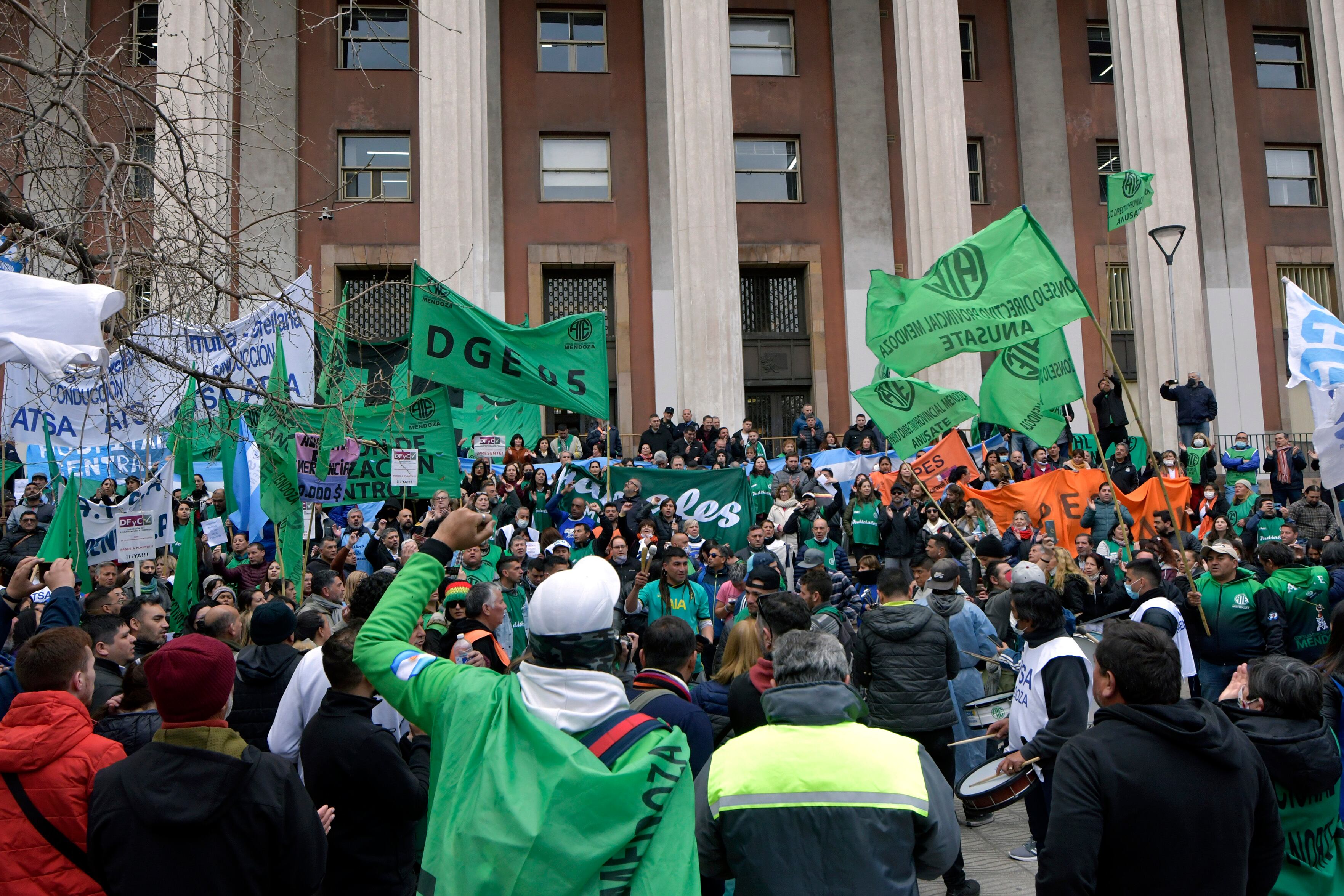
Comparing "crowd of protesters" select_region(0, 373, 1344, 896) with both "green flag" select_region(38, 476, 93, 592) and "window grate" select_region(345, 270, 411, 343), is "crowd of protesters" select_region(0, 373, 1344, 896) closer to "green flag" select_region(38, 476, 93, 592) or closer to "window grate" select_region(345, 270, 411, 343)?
"green flag" select_region(38, 476, 93, 592)

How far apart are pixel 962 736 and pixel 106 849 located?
19.8 ft

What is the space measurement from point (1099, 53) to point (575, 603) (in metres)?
31.5

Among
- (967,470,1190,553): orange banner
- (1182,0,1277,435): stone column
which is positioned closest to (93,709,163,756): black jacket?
(967,470,1190,553): orange banner

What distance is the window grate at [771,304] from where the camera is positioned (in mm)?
28625

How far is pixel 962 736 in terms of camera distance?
808 cm

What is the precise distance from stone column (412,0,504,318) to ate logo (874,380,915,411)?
35.8 feet

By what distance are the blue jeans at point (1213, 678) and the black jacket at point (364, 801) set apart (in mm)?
6703

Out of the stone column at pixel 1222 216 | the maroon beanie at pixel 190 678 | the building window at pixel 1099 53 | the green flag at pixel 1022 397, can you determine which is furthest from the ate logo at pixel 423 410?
the building window at pixel 1099 53

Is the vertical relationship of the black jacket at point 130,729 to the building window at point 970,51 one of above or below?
below

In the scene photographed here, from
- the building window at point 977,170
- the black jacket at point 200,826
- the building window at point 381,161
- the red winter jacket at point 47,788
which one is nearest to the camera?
the black jacket at point 200,826

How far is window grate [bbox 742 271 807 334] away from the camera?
1127 inches

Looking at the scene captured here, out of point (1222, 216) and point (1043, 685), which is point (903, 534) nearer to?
point (1043, 685)

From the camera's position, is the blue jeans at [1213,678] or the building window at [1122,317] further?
the building window at [1122,317]

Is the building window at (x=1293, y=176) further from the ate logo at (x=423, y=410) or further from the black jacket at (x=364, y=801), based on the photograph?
the black jacket at (x=364, y=801)
